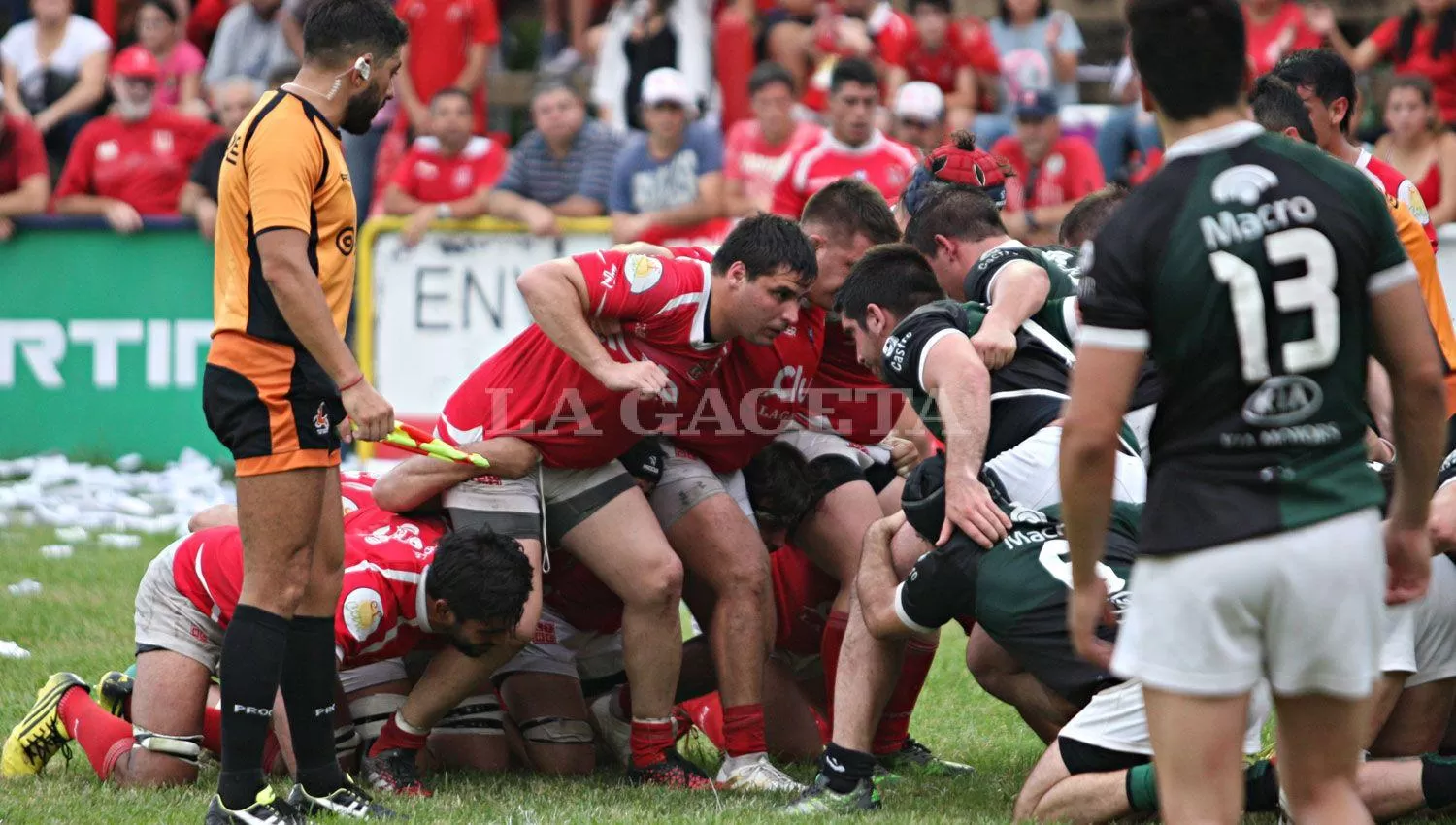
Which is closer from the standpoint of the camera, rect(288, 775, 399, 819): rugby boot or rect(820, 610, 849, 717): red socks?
rect(288, 775, 399, 819): rugby boot

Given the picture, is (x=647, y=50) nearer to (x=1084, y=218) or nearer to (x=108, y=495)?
(x=108, y=495)

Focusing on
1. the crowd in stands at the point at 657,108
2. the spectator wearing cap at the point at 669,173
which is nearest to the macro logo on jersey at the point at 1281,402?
the crowd in stands at the point at 657,108

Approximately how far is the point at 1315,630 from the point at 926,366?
201cm

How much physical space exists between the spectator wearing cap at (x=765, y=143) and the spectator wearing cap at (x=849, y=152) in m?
0.59

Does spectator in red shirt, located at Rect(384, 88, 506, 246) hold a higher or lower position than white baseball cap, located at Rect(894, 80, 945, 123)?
lower

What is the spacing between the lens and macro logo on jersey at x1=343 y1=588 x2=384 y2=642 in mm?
5250

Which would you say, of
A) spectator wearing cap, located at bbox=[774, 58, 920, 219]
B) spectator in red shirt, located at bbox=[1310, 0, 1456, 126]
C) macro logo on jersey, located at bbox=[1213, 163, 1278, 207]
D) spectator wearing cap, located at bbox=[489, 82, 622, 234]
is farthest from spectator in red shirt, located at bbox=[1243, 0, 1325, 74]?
macro logo on jersey, located at bbox=[1213, 163, 1278, 207]

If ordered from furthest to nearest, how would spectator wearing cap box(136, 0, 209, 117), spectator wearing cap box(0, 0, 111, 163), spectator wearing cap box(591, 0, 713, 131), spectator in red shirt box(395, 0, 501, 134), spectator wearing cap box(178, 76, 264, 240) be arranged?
spectator wearing cap box(136, 0, 209, 117), spectator wearing cap box(0, 0, 111, 163), spectator wearing cap box(591, 0, 713, 131), spectator in red shirt box(395, 0, 501, 134), spectator wearing cap box(178, 76, 264, 240)

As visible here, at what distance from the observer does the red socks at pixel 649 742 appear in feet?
18.2

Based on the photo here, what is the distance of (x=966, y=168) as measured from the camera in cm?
657

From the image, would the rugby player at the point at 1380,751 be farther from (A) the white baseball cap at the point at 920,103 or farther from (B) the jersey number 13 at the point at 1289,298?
(A) the white baseball cap at the point at 920,103

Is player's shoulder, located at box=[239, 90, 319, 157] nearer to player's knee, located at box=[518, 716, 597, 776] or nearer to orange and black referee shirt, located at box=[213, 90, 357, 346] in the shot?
orange and black referee shirt, located at box=[213, 90, 357, 346]

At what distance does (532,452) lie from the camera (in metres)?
5.69

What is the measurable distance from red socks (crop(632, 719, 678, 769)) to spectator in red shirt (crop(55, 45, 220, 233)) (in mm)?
7699
